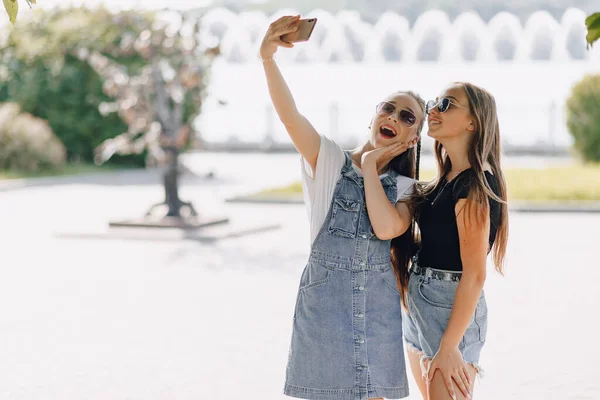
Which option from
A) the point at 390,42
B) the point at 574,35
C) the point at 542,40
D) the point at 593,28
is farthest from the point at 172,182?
the point at 542,40

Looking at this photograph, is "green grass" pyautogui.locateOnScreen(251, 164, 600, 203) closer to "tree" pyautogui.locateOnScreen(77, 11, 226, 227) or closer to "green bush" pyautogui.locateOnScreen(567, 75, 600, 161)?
"green bush" pyautogui.locateOnScreen(567, 75, 600, 161)

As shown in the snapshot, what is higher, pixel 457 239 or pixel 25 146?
pixel 457 239

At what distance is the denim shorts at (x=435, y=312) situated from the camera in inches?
128

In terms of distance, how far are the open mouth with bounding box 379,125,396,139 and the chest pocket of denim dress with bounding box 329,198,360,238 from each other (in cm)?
25

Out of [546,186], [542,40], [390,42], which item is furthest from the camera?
[390,42]

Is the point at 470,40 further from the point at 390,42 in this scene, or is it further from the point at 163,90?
the point at 163,90

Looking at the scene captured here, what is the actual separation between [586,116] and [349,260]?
20094 millimetres

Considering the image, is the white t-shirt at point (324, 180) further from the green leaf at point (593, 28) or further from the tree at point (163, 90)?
the tree at point (163, 90)

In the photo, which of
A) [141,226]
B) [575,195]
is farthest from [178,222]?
[575,195]

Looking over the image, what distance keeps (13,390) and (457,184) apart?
3.18m

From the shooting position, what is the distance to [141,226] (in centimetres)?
1217

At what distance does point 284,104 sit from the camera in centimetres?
325

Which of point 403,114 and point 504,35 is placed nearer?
point 403,114

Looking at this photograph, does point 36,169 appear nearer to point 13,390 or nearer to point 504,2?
Answer: point 13,390
